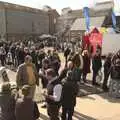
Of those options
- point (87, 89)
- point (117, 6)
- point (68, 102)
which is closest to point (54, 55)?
point (87, 89)

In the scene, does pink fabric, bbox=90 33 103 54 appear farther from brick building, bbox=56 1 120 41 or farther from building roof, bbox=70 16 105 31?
building roof, bbox=70 16 105 31

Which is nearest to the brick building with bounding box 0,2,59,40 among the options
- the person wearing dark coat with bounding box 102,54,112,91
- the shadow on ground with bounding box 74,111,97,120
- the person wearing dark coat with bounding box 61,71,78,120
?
the person wearing dark coat with bounding box 102,54,112,91

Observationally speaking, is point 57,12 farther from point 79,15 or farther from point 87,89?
point 87,89

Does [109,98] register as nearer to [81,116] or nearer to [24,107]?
[81,116]

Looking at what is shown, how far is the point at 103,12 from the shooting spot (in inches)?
3221

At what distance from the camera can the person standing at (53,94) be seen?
8308 mm

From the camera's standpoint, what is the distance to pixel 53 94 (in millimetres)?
8539

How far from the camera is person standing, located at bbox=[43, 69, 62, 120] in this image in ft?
27.3

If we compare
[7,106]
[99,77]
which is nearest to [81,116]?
[7,106]

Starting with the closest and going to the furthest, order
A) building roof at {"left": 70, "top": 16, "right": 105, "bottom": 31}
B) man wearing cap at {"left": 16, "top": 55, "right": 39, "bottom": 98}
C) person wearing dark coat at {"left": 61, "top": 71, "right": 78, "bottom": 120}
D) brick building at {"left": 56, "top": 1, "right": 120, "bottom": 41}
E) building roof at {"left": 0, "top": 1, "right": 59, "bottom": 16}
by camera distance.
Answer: person wearing dark coat at {"left": 61, "top": 71, "right": 78, "bottom": 120}, man wearing cap at {"left": 16, "top": 55, "right": 39, "bottom": 98}, building roof at {"left": 70, "top": 16, "right": 105, "bottom": 31}, brick building at {"left": 56, "top": 1, "right": 120, "bottom": 41}, building roof at {"left": 0, "top": 1, "right": 59, "bottom": 16}

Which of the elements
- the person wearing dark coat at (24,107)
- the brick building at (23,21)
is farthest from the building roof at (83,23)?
the person wearing dark coat at (24,107)

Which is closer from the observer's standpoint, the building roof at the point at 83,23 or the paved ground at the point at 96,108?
the paved ground at the point at 96,108

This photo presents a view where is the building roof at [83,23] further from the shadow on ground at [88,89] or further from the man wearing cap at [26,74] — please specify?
the man wearing cap at [26,74]

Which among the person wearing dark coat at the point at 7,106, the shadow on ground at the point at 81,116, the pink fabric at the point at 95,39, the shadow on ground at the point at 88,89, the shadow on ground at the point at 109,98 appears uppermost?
the pink fabric at the point at 95,39
